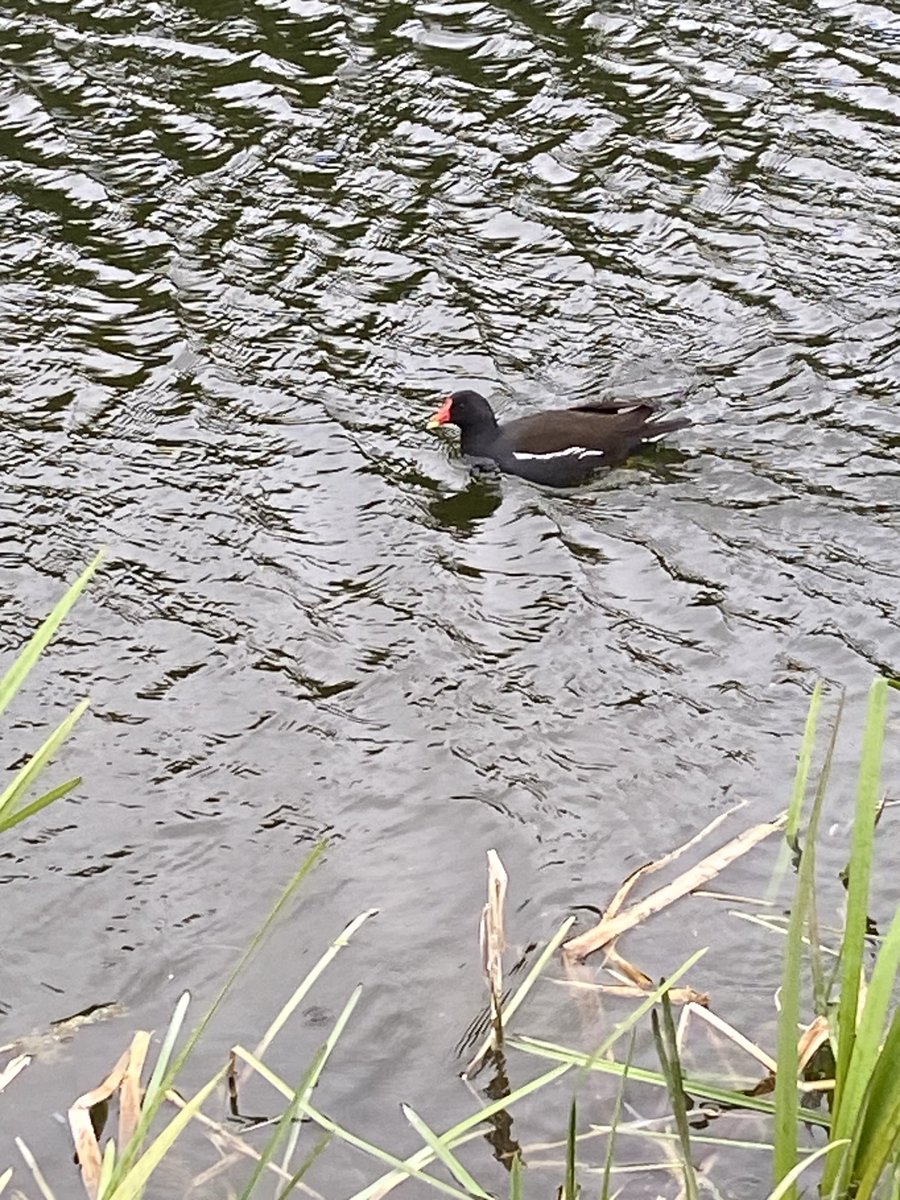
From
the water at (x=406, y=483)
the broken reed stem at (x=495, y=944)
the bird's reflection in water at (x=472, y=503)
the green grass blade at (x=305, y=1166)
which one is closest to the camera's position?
Answer: the green grass blade at (x=305, y=1166)

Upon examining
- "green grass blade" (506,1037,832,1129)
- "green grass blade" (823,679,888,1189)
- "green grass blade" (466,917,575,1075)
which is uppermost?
"green grass blade" (823,679,888,1189)

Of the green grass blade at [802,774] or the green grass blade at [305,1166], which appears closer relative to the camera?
the green grass blade at [305,1166]

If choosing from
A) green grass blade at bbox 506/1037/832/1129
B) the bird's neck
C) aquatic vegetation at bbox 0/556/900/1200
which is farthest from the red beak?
green grass blade at bbox 506/1037/832/1129

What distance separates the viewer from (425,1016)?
4660 millimetres

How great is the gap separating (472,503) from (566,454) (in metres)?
0.47

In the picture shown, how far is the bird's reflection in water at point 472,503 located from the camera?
7.41 meters

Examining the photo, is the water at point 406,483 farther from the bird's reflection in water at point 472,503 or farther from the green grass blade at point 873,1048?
the green grass blade at point 873,1048

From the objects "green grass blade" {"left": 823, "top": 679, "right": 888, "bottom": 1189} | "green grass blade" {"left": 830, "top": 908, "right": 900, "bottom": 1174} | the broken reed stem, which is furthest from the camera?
the broken reed stem

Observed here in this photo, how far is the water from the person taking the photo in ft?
16.7

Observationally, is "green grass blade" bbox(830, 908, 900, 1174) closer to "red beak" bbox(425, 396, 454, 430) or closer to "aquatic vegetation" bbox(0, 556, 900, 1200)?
"aquatic vegetation" bbox(0, 556, 900, 1200)

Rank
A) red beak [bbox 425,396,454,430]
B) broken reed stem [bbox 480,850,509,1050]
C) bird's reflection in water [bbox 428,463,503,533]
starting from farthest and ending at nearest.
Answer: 1. red beak [bbox 425,396,454,430]
2. bird's reflection in water [bbox 428,463,503,533]
3. broken reed stem [bbox 480,850,509,1050]

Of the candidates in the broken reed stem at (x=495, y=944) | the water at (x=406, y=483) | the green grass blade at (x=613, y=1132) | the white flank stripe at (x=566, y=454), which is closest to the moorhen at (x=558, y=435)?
the white flank stripe at (x=566, y=454)

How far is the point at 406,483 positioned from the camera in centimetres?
761

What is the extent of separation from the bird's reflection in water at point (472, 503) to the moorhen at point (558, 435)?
0.08 metres
